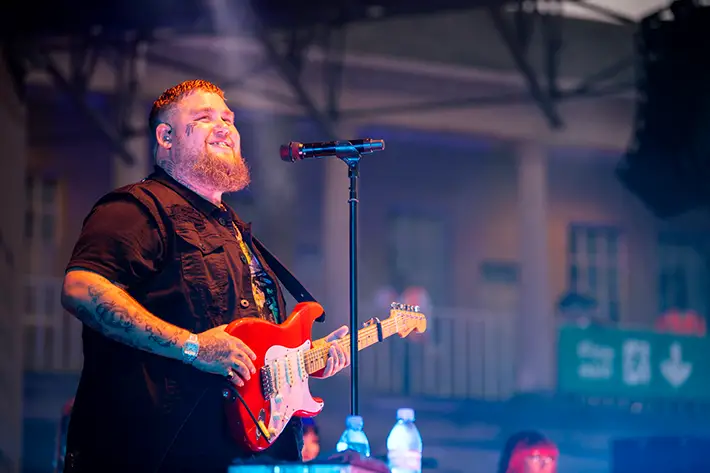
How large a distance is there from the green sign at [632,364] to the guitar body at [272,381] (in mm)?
7734

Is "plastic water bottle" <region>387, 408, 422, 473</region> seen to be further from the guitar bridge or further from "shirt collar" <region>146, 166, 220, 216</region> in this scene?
"shirt collar" <region>146, 166, 220, 216</region>

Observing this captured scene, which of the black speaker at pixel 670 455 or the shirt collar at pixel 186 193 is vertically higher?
the shirt collar at pixel 186 193

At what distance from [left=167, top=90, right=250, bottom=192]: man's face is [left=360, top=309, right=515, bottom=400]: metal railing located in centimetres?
1066

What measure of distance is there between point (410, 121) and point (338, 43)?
1748mm

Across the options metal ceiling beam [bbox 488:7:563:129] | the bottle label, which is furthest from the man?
metal ceiling beam [bbox 488:7:563:129]

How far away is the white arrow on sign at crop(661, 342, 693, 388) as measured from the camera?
38.0 ft

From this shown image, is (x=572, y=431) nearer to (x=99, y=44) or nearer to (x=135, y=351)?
(x=99, y=44)

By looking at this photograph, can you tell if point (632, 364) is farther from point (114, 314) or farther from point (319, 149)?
point (114, 314)

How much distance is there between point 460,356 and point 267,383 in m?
11.7

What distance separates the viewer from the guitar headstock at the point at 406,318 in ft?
15.7

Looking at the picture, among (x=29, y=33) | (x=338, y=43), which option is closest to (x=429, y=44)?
(x=338, y=43)

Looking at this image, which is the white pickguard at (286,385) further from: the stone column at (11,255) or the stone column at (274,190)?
the stone column at (274,190)

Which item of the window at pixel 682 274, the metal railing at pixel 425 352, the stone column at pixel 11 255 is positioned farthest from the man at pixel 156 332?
the window at pixel 682 274

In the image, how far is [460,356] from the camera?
15.0 metres
